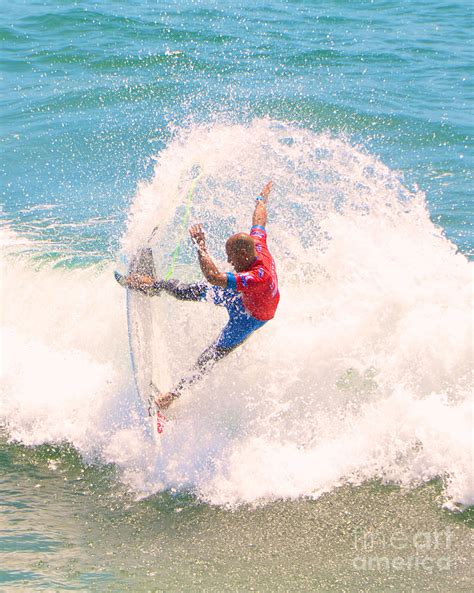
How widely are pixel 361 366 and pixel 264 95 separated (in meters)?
8.84

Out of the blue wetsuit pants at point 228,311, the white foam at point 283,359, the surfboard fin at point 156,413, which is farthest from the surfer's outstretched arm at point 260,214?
the surfboard fin at point 156,413

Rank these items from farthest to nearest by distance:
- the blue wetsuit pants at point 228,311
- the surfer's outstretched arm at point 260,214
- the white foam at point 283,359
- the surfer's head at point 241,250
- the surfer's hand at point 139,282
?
1. the surfer's outstretched arm at point 260,214
2. the surfer's hand at point 139,282
3. the white foam at point 283,359
4. the blue wetsuit pants at point 228,311
5. the surfer's head at point 241,250

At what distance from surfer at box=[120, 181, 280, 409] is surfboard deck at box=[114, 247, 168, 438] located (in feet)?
0.36

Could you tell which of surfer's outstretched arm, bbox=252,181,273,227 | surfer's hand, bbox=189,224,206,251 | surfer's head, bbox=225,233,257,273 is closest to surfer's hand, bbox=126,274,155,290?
surfer's hand, bbox=189,224,206,251

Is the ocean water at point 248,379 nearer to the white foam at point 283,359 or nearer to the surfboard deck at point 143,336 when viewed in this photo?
the white foam at point 283,359

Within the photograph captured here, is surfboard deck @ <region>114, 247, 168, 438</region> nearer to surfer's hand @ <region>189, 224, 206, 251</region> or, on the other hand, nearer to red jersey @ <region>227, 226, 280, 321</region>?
surfer's hand @ <region>189, 224, 206, 251</region>

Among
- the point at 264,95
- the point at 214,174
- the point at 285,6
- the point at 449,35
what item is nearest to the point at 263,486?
the point at 214,174

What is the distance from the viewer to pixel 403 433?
18.9ft

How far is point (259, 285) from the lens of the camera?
209 inches

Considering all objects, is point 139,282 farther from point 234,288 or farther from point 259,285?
point 259,285

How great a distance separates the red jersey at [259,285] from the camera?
5.22 metres

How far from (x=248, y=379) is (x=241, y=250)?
1.74 metres

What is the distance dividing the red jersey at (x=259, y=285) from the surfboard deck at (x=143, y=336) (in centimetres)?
107

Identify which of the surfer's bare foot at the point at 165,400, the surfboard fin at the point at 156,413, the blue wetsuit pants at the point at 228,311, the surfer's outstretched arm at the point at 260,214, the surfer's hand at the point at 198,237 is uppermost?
the surfer's hand at the point at 198,237
